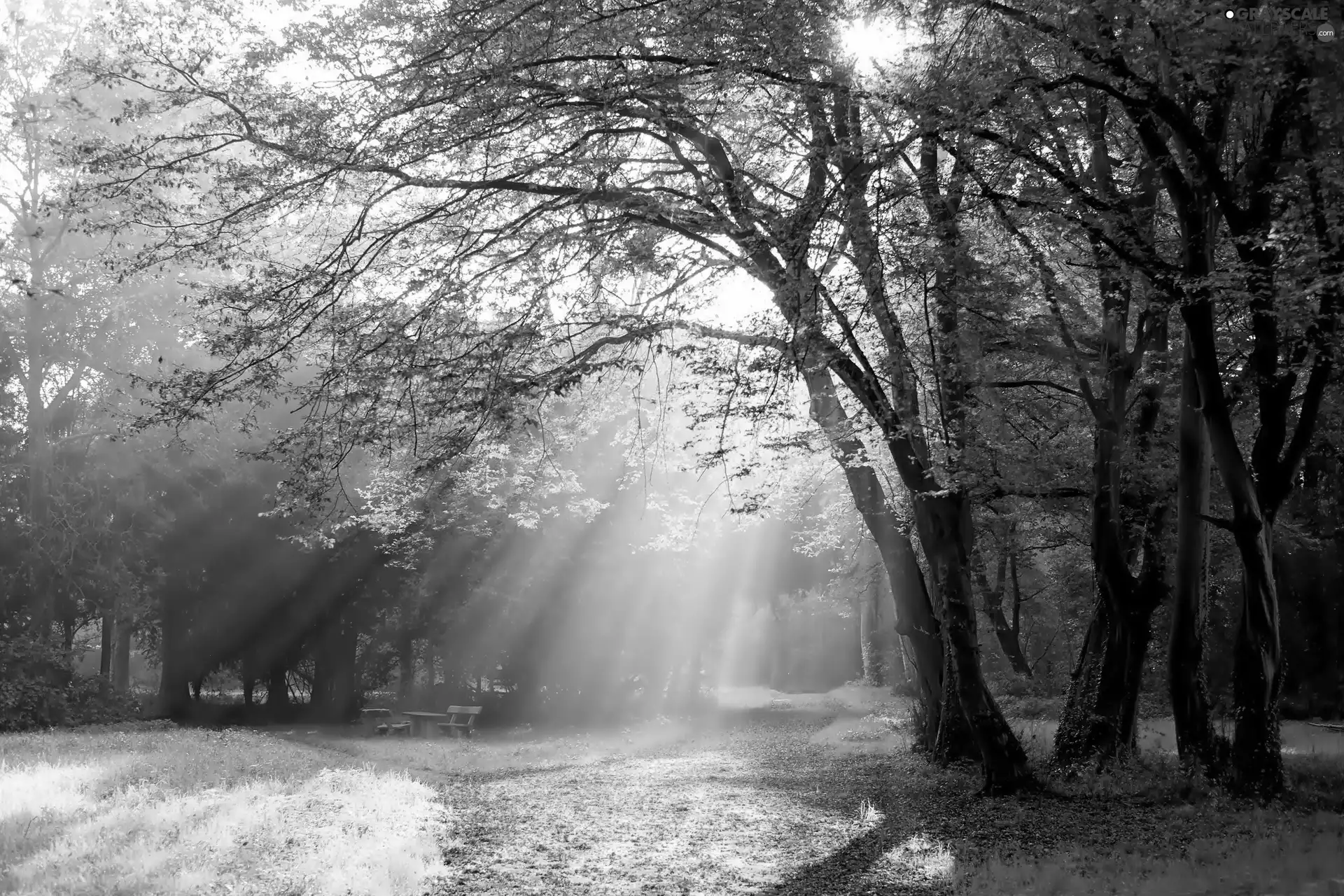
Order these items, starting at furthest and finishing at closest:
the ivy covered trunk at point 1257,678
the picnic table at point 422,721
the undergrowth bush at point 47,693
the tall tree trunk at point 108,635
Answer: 1. the picnic table at point 422,721
2. the tall tree trunk at point 108,635
3. the undergrowth bush at point 47,693
4. the ivy covered trunk at point 1257,678

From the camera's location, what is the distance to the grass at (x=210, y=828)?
707cm

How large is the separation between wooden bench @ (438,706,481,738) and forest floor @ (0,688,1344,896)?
10.1 m

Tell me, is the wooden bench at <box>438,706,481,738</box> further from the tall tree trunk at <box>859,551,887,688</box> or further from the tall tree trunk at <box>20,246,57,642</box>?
the tall tree trunk at <box>859,551,887,688</box>

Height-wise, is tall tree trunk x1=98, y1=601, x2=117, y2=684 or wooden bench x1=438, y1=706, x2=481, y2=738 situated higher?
tall tree trunk x1=98, y1=601, x2=117, y2=684

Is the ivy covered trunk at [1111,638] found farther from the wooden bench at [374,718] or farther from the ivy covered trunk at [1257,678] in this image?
the wooden bench at [374,718]

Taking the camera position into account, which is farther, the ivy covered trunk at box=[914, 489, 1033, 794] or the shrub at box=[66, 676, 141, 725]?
the shrub at box=[66, 676, 141, 725]

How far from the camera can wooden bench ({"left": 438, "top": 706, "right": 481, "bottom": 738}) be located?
2623cm

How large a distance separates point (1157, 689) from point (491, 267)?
27.8m

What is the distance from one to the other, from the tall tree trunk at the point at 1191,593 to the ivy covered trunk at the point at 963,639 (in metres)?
2.23

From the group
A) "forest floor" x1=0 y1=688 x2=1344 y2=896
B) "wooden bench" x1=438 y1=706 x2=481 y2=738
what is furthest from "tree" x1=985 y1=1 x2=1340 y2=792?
"wooden bench" x1=438 y1=706 x2=481 y2=738

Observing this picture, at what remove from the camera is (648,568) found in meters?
31.0

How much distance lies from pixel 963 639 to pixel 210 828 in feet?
26.9

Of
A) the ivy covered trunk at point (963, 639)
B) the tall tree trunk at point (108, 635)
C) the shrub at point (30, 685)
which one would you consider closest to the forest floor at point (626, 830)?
the ivy covered trunk at point (963, 639)

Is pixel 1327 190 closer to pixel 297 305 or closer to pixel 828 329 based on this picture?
pixel 828 329
